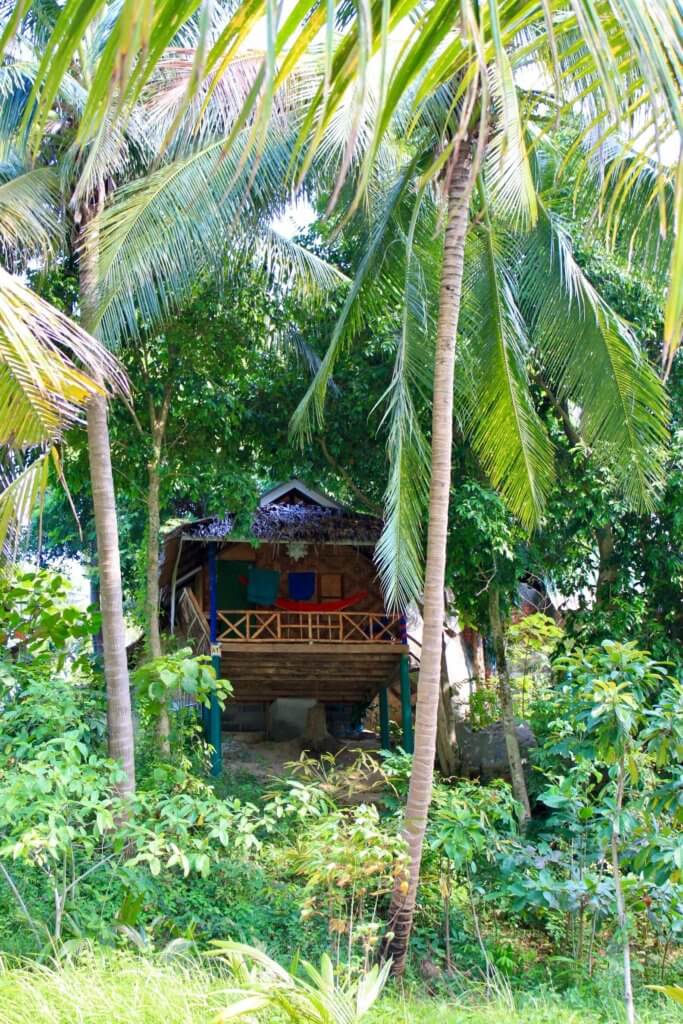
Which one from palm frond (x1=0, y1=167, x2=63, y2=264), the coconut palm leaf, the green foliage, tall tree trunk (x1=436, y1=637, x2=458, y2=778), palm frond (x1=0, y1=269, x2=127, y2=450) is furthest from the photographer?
tall tree trunk (x1=436, y1=637, x2=458, y2=778)

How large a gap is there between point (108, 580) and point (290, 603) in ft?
24.3

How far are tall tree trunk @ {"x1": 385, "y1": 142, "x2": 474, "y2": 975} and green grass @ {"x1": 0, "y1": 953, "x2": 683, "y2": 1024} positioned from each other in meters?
1.10

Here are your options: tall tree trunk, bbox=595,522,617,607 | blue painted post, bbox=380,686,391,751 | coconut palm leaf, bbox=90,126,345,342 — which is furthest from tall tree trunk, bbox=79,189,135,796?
blue painted post, bbox=380,686,391,751

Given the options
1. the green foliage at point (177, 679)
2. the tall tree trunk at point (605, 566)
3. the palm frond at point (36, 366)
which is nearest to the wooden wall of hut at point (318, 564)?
the tall tree trunk at point (605, 566)

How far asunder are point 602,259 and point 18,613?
7.74 m

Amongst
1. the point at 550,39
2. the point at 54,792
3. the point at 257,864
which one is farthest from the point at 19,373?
the point at 257,864

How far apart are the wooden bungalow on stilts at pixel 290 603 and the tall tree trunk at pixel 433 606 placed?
4991 millimetres

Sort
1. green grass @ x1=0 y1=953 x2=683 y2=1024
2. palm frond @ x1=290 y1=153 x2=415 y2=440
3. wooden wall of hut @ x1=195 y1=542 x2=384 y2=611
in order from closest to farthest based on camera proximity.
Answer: green grass @ x1=0 y1=953 x2=683 y2=1024
palm frond @ x1=290 y1=153 x2=415 y2=440
wooden wall of hut @ x1=195 y1=542 x2=384 y2=611

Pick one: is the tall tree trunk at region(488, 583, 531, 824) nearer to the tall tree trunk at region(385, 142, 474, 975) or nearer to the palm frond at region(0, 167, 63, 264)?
the tall tree trunk at region(385, 142, 474, 975)

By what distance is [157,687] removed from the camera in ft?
25.1

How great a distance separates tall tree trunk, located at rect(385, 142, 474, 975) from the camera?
293 inches

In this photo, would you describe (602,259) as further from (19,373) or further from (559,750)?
(19,373)

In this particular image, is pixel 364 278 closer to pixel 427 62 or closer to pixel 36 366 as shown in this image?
pixel 36 366

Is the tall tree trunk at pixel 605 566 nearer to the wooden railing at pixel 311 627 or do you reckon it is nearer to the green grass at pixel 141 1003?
the wooden railing at pixel 311 627
